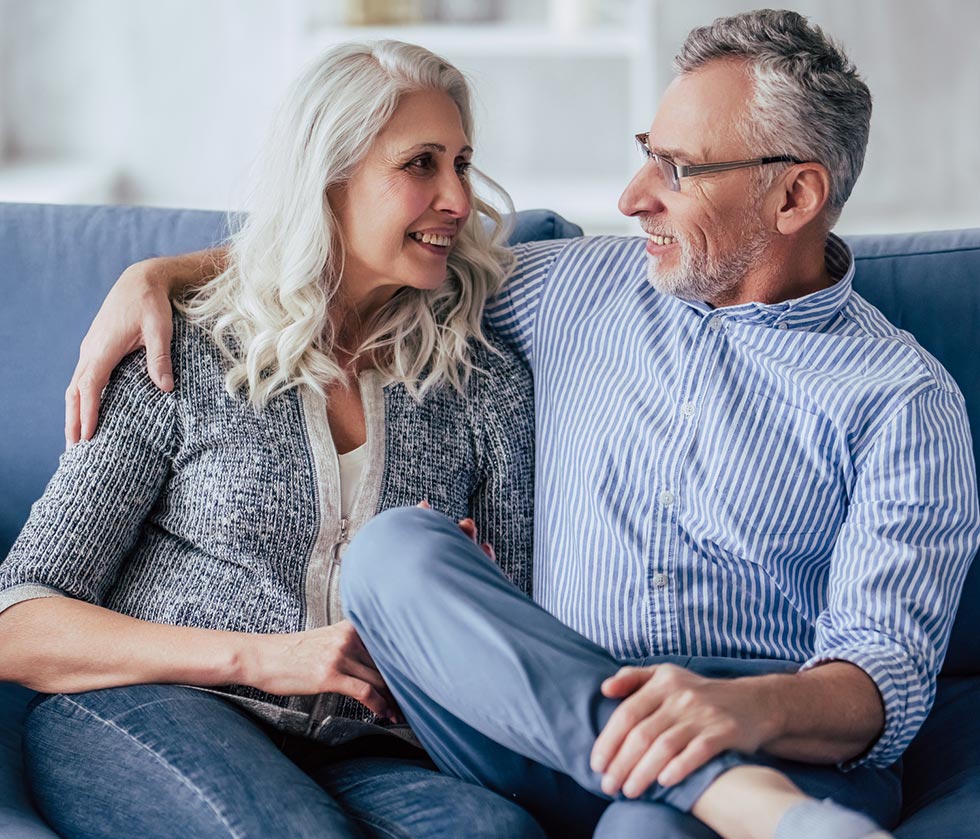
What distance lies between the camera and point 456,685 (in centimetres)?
126

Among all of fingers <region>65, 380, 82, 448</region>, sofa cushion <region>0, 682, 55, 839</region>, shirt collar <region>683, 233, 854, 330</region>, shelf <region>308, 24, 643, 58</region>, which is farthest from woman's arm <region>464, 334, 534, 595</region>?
shelf <region>308, 24, 643, 58</region>

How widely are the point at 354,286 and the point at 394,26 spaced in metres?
2.01

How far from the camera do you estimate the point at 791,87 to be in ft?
5.21

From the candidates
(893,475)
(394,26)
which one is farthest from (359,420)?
(394,26)

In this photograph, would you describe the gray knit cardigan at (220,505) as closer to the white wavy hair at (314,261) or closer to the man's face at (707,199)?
the white wavy hair at (314,261)

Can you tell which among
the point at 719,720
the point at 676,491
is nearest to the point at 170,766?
the point at 719,720

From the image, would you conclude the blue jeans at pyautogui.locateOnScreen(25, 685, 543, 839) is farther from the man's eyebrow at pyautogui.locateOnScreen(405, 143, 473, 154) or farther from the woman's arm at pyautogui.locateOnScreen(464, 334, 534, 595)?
the man's eyebrow at pyautogui.locateOnScreen(405, 143, 473, 154)

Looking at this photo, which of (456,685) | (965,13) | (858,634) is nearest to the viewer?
(456,685)

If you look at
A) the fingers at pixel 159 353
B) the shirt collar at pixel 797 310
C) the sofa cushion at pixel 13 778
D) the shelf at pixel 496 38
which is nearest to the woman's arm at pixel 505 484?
the shirt collar at pixel 797 310

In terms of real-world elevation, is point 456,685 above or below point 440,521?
below

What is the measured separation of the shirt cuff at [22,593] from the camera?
1445mm

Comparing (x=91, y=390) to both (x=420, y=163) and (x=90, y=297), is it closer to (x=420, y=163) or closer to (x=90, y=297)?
(x=90, y=297)

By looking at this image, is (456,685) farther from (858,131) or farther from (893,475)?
(858,131)

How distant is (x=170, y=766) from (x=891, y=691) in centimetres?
75
